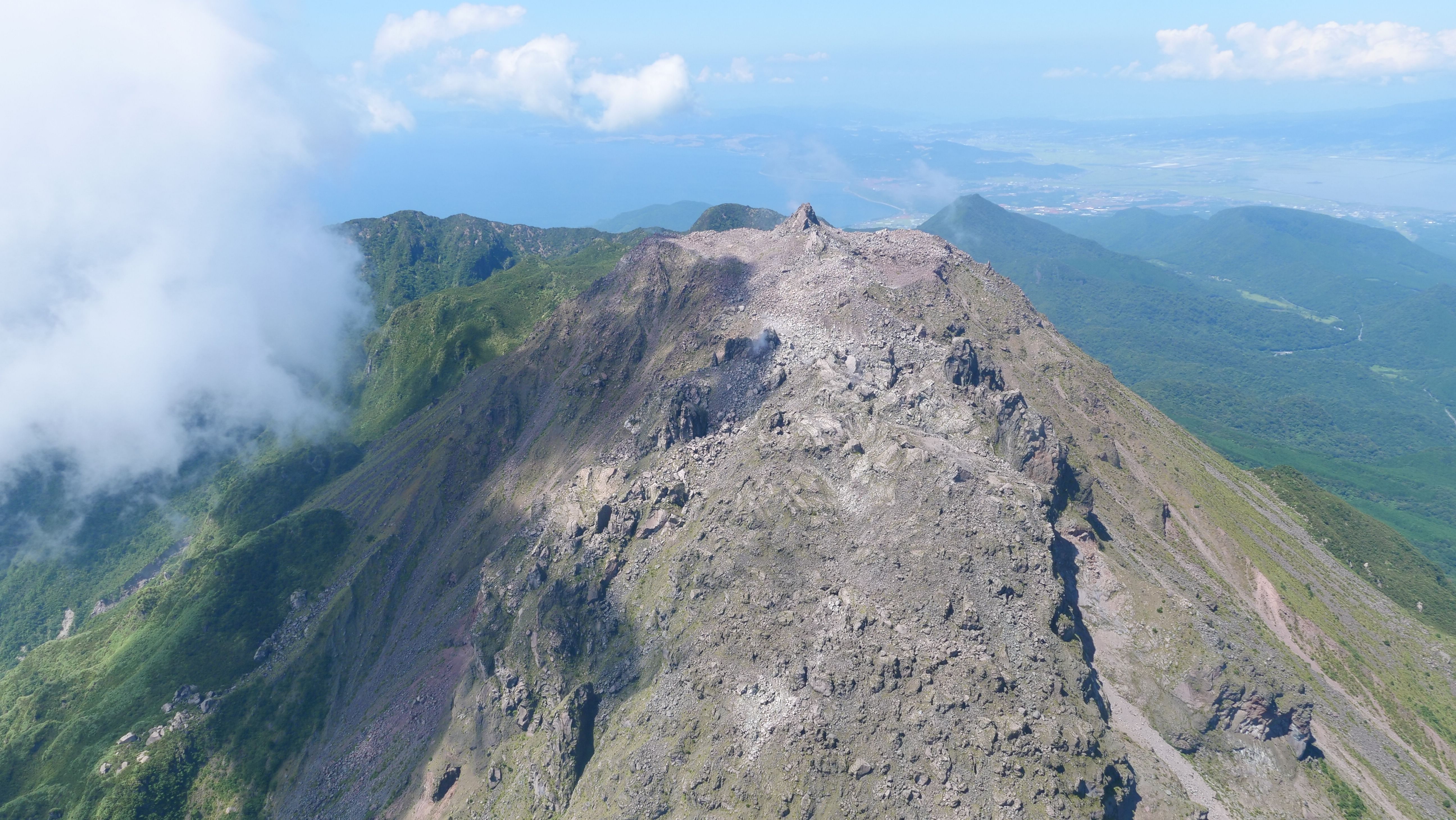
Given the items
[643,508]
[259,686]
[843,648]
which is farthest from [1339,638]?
[259,686]

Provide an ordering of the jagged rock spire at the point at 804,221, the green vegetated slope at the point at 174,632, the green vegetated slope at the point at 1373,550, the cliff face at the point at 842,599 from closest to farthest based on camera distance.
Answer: the cliff face at the point at 842,599
the green vegetated slope at the point at 174,632
the green vegetated slope at the point at 1373,550
the jagged rock spire at the point at 804,221

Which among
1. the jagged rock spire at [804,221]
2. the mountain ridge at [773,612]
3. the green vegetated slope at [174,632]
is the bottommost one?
the green vegetated slope at [174,632]

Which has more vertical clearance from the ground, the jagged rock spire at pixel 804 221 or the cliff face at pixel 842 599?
the jagged rock spire at pixel 804 221

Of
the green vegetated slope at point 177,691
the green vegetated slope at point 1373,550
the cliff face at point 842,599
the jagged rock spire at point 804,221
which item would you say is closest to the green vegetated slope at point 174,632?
the green vegetated slope at point 177,691

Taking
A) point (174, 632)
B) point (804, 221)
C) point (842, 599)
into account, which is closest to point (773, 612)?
point (842, 599)

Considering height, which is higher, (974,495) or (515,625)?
(974,495)

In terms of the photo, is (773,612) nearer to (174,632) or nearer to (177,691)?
(177,691)

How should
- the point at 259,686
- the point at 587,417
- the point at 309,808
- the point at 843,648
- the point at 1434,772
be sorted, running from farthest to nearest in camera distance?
the point at 587,417, the point at 259,686, the point at 309,808, the point at 1434,772, the point at 843,648

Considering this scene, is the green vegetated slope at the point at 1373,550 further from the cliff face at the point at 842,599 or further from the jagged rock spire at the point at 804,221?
the jagged rock spire at the point at 804,221

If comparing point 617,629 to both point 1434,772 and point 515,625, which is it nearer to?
point 515,625
